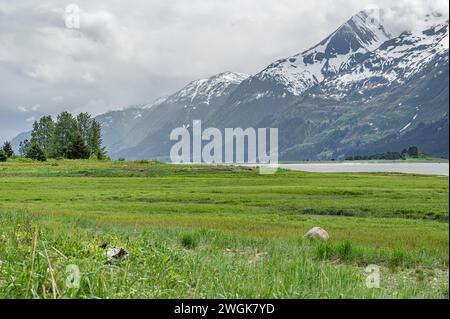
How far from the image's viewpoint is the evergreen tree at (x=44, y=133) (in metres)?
125

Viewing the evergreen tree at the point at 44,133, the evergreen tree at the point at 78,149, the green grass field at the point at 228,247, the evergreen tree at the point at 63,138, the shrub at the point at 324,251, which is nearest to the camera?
the green grass field at the point at 228,247

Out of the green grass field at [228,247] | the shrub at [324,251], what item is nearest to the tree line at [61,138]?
the green grass field at [228,247]

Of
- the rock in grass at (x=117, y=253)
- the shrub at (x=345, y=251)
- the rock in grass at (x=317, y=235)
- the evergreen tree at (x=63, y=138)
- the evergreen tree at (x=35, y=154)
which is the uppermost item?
the evergreen tree at (x=63, y=138)

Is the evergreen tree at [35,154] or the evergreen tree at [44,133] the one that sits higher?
the evergreen tree at [44,133]

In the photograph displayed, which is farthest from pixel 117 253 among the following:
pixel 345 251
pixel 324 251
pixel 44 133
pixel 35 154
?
pixel 44 133

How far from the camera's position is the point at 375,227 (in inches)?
1230

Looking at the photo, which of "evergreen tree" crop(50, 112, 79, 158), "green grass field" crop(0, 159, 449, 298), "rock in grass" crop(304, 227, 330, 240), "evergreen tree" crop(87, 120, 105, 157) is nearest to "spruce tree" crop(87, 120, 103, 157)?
"evergreen tree" crop(87, 120, 105, 157)

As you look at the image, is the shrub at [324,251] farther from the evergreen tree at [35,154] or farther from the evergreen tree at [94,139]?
the evergreen tree at [94,139]

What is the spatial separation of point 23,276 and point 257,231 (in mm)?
19872

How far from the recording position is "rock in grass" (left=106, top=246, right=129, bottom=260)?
11.5 metres

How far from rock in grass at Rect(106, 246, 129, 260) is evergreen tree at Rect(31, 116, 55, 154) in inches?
4690

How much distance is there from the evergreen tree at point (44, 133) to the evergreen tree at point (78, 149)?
705 cm

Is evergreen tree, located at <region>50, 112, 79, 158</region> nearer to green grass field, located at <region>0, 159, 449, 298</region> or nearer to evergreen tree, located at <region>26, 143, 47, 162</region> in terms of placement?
evergreen tree, located at <region>26, 143, 47, 162</region>

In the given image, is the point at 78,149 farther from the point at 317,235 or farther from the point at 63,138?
the point at 317,235
